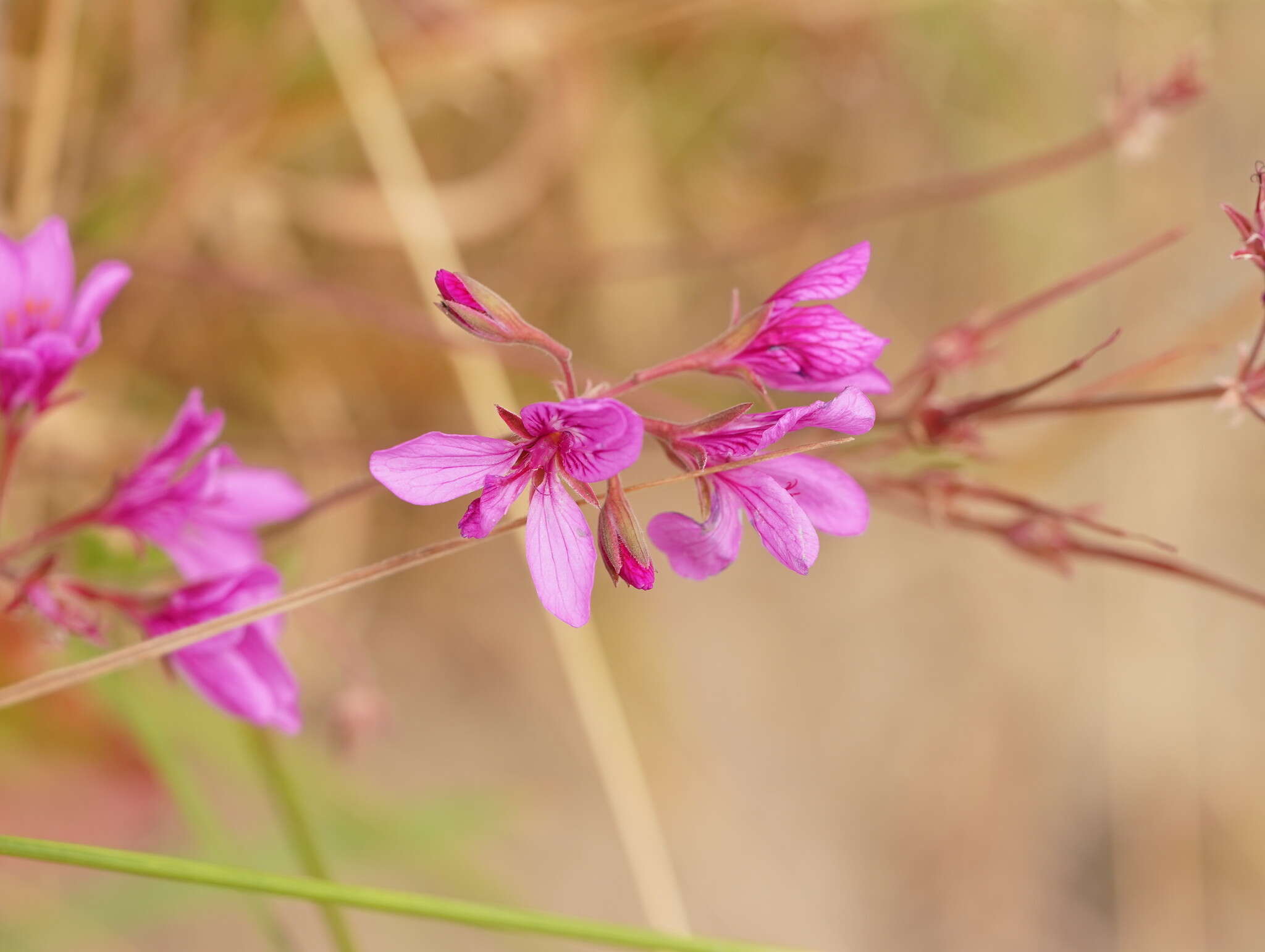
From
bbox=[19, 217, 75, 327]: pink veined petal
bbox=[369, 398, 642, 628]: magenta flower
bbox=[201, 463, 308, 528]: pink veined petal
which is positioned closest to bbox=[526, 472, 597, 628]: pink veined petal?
bbox=[369, 398, 642, 628]: magenta flower

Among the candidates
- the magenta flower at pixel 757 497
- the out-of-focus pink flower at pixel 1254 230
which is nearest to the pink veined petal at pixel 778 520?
the magenta flower at pixel 757 497

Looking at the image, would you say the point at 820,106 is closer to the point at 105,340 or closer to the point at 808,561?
the point at 105,340

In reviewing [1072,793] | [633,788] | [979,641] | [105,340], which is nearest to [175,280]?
[105,340]

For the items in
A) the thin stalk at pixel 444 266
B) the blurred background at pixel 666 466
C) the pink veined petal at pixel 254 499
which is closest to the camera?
the pink veined petal at pixel 254 499

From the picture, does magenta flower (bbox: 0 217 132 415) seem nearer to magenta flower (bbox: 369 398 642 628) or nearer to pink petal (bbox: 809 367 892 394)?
magenta flower (bbox: 369 398 642 628)

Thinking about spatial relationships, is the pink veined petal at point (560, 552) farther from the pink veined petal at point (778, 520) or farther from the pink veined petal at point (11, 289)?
the pink veined petal at point (11, 289)

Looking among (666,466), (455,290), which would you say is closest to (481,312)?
(455,290)

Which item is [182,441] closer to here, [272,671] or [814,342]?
[272,671]
